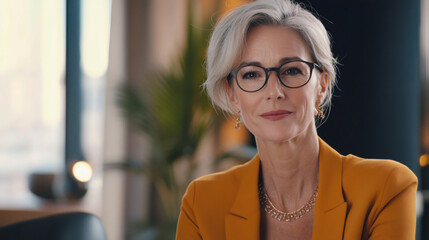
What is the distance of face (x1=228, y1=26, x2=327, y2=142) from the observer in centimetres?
126

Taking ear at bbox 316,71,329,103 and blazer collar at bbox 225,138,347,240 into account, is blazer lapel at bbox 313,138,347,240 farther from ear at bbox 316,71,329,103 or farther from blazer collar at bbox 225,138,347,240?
ear at bbox 316,71,329,103

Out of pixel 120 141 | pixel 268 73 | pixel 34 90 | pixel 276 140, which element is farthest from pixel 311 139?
pixel 34 90

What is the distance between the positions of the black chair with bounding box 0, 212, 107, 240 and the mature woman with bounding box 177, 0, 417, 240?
255 mm

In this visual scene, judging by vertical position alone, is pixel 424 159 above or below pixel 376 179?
below

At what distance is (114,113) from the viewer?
3629 millimetres

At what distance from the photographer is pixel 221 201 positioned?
1.44 metres

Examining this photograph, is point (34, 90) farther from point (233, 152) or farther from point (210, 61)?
point (210, 61)

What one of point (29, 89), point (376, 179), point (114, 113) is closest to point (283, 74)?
point (376, 179)

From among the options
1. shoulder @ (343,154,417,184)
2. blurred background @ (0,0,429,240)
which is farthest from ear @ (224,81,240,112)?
blurred background @ (0,0,429,240)

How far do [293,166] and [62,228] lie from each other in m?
0.69

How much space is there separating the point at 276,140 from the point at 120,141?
2.54 metres

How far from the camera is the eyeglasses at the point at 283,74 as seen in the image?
4.16 feet

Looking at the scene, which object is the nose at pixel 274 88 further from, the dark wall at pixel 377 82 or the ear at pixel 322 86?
the dark wall at pixel 377 82

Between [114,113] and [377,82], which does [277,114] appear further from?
[114,113]
